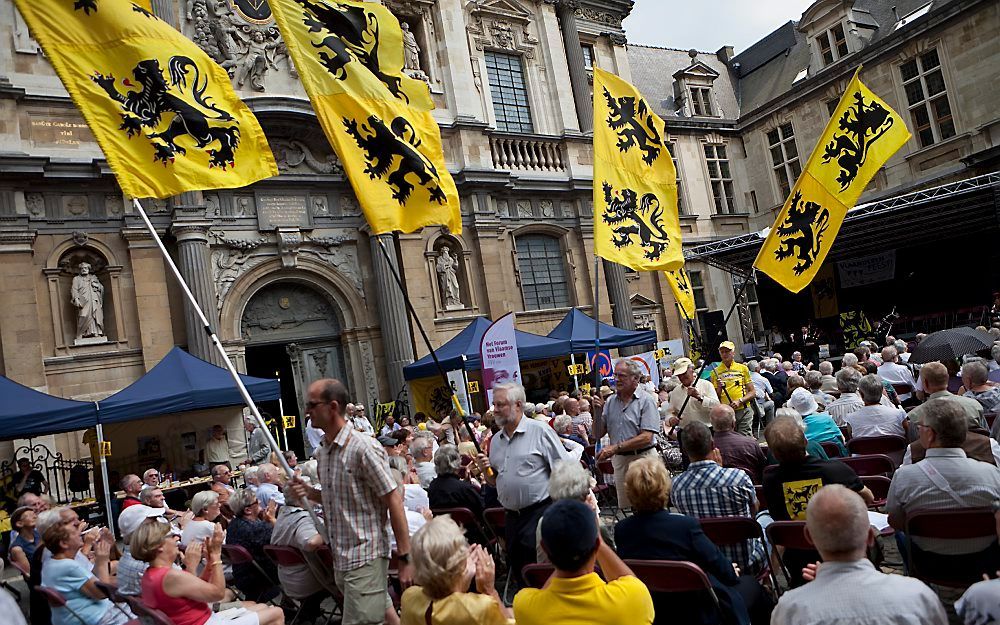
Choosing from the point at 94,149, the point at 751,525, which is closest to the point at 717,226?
the point at 94,149

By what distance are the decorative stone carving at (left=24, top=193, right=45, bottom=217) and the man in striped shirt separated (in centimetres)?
1293

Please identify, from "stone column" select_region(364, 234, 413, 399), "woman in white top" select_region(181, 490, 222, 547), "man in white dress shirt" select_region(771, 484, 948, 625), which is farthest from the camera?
"stone column" select_region(364, 234, 413, 399)

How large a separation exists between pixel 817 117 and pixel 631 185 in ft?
67.1

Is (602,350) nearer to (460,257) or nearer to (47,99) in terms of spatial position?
(460,257)

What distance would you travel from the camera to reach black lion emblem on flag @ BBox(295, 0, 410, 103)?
659 cm

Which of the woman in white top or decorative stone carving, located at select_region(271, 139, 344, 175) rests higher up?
decorative stone carving, located at select_region(271, 139, 344, 175)

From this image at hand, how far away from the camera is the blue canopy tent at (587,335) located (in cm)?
1616

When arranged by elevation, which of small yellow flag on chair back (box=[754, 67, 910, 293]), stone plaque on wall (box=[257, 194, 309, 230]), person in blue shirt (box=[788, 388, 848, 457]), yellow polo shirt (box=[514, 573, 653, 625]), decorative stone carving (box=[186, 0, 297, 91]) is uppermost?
decorative stone carving (box=[186, 0, 297, 91])

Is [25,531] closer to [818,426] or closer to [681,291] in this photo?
[818,426]

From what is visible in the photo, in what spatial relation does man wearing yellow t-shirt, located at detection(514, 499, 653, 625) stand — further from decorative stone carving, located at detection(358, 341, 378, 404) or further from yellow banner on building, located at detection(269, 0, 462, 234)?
decorative stone carving, located at detection(358, 341, 378, 404)

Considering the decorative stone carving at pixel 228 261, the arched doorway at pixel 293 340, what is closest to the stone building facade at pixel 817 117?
the arched doorway at pixel 293 340

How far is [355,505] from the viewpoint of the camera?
3.85m

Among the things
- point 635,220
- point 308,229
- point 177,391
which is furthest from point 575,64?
point 177,391

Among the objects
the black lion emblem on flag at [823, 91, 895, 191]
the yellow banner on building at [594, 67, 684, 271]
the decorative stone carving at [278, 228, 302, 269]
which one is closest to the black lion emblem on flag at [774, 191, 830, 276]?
the black lion emblem on flag at [823, 91, 895, 191]
